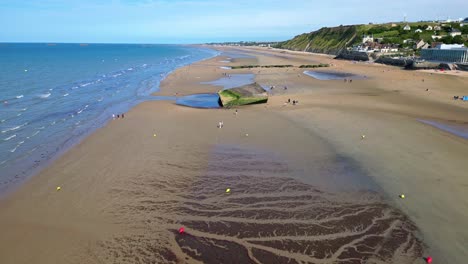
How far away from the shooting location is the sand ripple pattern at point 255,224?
38.8 ft

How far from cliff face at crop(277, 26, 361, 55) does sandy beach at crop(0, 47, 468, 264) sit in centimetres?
11940

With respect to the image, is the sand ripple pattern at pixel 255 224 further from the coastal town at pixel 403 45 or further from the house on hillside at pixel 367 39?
the house on hillside at pixel 367 39

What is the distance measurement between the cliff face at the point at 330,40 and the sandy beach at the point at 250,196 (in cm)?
11940

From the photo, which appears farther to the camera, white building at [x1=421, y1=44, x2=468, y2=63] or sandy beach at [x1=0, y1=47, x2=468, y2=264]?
white building at [x1=421, y1=44, x2=468, y2=63]

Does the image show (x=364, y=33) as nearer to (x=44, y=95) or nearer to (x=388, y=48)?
(x=388, y=48)

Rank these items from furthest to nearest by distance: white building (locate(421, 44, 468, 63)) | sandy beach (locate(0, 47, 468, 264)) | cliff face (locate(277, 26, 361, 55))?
1. cliff face (locate(277, 26, 361, 55))
2. white building (locate(421, 44, 468, 63))
3. sandy beach (locate(0, 47, 468, 264))

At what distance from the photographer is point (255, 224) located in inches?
537

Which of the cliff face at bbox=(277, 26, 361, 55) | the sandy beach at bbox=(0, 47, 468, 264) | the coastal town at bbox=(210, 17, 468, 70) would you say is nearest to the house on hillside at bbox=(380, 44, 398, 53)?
the coastal town at bbox=(210, 17, 468, 70)

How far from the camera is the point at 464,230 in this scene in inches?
511

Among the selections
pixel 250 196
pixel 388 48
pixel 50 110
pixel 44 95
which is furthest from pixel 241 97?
pixel 388 48

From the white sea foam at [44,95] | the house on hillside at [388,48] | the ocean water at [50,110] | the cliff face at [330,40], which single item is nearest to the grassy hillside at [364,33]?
the cliff face at [330,40]

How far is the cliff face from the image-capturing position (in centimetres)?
13912

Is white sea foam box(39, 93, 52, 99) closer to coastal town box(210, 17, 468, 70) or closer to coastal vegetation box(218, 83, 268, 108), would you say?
coastal vegetation box(218, 83, 268, 108)

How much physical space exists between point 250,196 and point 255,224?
247 cm
